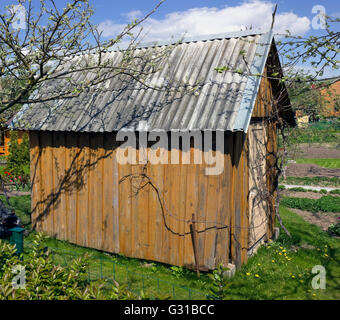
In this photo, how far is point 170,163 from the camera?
7.55 metres

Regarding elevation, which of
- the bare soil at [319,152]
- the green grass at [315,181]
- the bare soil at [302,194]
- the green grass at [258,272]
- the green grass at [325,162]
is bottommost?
the green grass at [258,272]

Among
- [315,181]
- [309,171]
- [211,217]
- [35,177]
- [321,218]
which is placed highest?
[35,177]

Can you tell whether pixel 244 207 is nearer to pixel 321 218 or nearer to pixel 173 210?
pixel 173 210

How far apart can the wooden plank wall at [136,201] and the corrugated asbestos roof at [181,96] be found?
45 cm

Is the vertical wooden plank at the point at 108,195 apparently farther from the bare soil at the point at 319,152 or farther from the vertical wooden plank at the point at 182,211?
the bare soil at the point at 319,152

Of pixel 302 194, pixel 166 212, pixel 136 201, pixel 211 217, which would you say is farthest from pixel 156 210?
pixel 302 194

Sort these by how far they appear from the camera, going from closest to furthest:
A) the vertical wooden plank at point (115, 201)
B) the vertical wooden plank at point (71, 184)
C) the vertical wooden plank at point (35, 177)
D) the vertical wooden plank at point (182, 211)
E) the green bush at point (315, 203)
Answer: the vertical wooden plank at point (182, 211) → the vertical wooden plank at point (115, 201) → the vertical wooden plank at point (71, 184) → the vertical wooden plank at point (35, 177) → the green bush at point (315, 203)

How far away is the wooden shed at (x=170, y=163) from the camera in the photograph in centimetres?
711

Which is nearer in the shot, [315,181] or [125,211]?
[125,211]

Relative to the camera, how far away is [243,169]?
743 centimetres

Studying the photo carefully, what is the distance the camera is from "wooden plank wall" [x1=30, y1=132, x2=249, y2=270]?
23.4 ft

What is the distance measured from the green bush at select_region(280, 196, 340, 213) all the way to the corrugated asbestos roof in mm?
7669

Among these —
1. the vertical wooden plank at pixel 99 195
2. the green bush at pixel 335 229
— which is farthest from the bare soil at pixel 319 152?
the vertical wooden plank at pixel 99 195

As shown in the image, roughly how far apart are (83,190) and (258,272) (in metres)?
4.49
